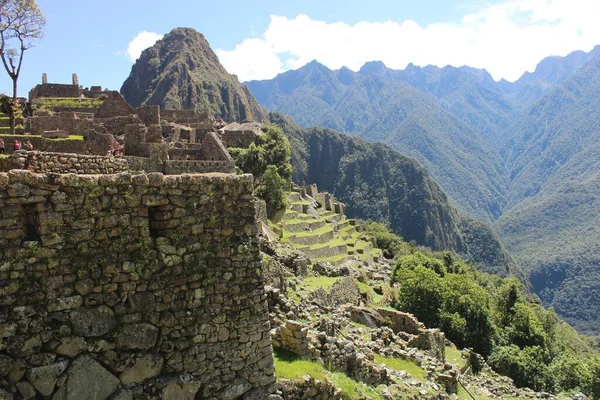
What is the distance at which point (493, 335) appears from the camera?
3075 centimetres

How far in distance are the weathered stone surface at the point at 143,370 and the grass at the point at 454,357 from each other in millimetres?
19054

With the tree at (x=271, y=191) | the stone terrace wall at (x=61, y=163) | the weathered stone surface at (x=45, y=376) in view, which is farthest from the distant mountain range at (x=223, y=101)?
the weathered stone surface at (x=45, y=376)

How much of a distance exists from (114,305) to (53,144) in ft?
45.4

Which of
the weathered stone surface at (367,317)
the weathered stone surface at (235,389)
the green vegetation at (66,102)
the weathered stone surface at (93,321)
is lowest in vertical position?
the weathered stone surface at (367,317)

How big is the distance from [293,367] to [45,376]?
187 inches

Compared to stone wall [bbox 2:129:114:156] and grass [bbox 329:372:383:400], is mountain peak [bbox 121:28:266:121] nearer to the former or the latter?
stone wall [bbox 2:129:114:156]

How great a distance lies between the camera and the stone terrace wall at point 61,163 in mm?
5864

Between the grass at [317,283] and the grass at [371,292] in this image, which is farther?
the grass at [371,292]

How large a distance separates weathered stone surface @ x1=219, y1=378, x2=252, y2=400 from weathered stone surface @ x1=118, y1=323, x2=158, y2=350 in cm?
114

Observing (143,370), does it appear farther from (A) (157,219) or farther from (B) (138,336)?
(A) (157,219)

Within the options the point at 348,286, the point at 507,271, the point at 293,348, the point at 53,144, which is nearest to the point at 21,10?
the point at 53,144

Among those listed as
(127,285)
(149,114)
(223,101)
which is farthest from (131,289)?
(223,101)

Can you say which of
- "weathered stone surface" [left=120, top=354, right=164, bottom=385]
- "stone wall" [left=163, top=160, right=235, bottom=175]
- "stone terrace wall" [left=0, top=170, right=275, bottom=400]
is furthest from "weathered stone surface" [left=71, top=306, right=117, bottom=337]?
"stone wall" [left=163, top=160, right=235, bottom=175]

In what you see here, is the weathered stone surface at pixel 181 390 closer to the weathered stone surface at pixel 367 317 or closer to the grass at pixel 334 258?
the weathered stone surface at pixel 367 317
